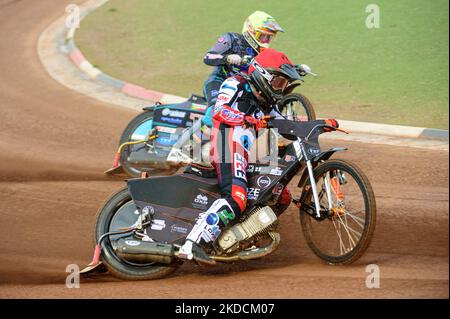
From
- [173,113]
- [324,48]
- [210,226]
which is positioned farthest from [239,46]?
[324,48]

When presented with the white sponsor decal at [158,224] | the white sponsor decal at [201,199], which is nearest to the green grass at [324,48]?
the white sponsor decal at [201,199]

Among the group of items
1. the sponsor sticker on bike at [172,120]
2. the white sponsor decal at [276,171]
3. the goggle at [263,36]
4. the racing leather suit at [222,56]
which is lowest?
the white sponsor decal at [276,171]

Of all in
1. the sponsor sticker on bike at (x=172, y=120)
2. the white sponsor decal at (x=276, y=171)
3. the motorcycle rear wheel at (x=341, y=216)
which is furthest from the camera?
the sponsor sticker on bike at (x=172, y=120)

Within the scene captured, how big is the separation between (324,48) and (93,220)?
9223 mm

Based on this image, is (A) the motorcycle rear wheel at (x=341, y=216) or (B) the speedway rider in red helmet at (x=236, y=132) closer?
(A) the motorcycle rear wheel at (x=341, y=216)

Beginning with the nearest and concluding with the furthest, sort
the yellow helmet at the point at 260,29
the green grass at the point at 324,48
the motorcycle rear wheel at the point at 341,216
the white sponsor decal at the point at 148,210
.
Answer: the motorcycle rear wheel at the point at 341,216 → the white sponsor decal at the point at 148,210 → the yellow helmet at the point at 260,29 → the green grass at the point at 324,48

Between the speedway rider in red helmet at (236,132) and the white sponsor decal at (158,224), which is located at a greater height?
the speedway rider in red helmet at (236,132)

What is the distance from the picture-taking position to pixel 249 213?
7.23 meters

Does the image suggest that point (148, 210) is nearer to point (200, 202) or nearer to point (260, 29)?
point (200, 202)

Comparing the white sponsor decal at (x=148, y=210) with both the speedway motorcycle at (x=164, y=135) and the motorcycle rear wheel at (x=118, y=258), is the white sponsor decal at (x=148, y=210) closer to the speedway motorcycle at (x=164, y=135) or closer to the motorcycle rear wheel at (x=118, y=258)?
the motorcycle rear wheel at (x=118, y=258)

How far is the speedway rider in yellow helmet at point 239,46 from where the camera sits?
998 centimetres

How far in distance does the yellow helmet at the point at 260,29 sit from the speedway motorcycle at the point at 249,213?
3.00 m

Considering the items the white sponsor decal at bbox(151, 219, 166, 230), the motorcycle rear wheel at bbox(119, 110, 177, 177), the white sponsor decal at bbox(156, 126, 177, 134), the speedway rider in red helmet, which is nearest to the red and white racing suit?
the speedway rider in red helmet

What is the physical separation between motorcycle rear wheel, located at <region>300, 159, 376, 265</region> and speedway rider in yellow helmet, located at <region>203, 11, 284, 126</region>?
301 cm
